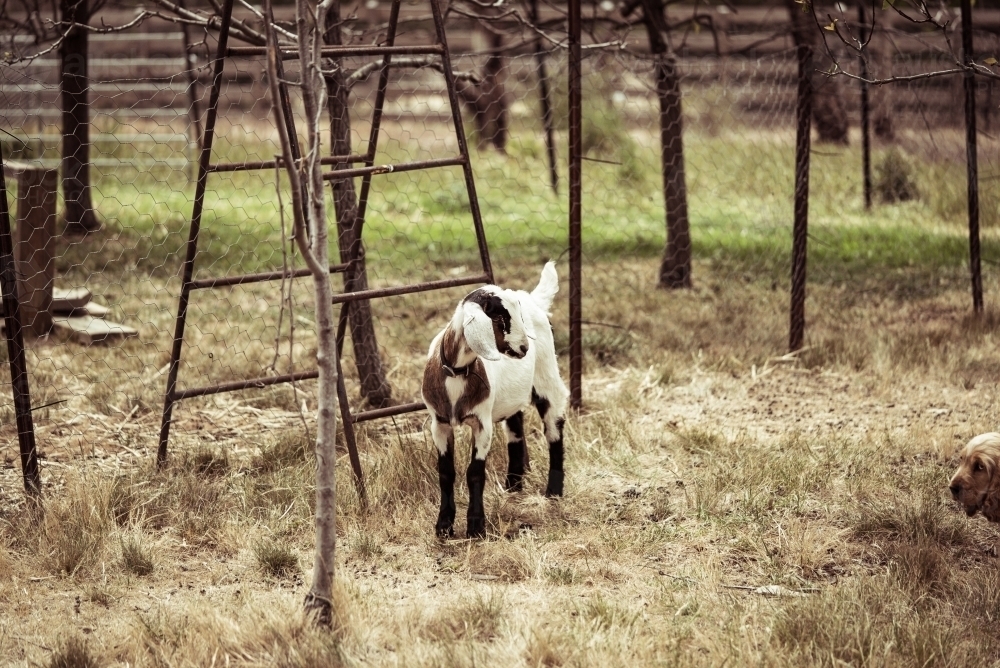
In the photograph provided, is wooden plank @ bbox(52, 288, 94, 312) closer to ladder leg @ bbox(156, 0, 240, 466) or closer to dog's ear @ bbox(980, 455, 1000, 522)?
ladder leg @ bbox(156, 0, 240, 466)

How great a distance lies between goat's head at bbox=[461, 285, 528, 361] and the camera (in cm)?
341

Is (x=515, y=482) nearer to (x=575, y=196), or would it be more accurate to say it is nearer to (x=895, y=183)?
(x=575, y=196)

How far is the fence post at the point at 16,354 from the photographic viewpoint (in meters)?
3.96

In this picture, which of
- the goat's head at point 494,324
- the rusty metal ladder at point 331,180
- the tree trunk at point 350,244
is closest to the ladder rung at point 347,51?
the rusty metal ladder at point 331,180

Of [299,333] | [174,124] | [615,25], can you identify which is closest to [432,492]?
[299,333]

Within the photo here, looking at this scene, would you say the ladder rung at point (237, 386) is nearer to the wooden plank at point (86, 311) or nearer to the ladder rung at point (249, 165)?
the ladder rung at point (249, 165)

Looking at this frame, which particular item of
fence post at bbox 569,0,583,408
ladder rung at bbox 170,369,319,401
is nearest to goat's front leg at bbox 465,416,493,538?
ladder rung at bbox 170,369,319,401

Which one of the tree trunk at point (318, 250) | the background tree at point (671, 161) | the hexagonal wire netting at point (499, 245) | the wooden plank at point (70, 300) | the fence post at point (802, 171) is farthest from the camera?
the background tree at point (671, 161)

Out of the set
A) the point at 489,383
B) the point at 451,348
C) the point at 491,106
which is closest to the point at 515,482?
the point at 489,383

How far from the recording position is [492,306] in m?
3.61

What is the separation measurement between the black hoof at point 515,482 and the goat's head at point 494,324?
0.91m

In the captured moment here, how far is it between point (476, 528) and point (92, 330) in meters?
3.75

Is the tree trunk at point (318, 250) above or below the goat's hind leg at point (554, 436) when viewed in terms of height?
above

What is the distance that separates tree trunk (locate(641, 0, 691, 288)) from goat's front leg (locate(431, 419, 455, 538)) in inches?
171
